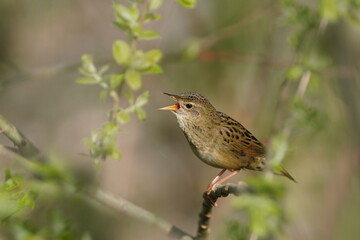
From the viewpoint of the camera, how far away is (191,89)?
321 inches

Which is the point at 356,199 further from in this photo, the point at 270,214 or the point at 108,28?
the point at 270,214

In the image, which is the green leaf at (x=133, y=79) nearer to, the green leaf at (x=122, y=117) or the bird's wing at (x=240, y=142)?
the green leaf at (x=122, y=117)

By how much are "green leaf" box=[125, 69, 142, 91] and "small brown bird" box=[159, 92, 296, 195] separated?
1275 millimetres

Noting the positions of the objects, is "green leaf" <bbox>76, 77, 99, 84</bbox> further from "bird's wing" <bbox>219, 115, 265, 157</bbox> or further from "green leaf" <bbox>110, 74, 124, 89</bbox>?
"bird's wing" <bbox>219, 115, 265, 157</bbox>

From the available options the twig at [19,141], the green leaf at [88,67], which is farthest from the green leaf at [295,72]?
the twig at [19,141]

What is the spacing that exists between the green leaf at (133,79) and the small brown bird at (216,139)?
127cm

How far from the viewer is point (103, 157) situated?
375 centimetres

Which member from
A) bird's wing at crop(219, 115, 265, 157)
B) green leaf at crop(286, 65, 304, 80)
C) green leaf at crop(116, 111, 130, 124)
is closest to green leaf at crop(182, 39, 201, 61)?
bird's wing at crop(219, 115, 265, 157)

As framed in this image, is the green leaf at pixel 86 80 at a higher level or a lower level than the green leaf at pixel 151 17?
lower

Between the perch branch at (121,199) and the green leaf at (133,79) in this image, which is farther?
the green leaf at (133,79)

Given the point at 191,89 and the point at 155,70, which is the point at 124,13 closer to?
the point at 155,70

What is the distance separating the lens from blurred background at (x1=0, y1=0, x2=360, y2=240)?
638 cm

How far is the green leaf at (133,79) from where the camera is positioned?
3617 mm

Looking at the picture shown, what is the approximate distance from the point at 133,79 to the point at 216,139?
1560 mm
